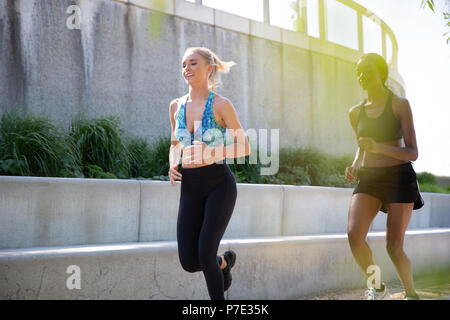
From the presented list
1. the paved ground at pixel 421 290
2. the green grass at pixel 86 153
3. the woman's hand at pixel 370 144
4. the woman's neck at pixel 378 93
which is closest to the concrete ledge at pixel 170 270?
the paved ground at pixel 421 290

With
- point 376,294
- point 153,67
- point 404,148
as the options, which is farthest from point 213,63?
point 153,67

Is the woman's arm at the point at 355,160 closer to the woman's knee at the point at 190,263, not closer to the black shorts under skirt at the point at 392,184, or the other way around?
the black shorts under skirt at the point at 392,184

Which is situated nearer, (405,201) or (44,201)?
(405,201)

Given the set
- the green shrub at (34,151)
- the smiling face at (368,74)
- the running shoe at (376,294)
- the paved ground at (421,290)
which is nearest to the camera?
the smiling face at (368,74)

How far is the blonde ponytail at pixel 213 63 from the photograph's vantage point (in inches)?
143

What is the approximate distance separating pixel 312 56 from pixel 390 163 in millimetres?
7470

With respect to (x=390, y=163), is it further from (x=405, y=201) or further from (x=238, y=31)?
(x=238, y=31)

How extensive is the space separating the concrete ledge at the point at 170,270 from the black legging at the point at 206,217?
1.11 metres

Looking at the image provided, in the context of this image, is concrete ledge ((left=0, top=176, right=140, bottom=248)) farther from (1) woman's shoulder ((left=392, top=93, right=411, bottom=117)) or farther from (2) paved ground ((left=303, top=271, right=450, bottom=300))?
(1) woman's shoulder ((left=392, top=93, right=411, bottom=117))

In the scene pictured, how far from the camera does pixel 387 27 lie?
1448 centimetres

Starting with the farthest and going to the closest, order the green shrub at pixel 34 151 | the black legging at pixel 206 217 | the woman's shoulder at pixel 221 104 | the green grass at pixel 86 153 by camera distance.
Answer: the green grass at pixel 86 153 < the green shrub at pixel 34 151 < the woman's shoulder at pixel 221 104 < the black legging at pixel 206 217

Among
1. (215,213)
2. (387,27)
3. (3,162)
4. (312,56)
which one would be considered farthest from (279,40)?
(215,213)

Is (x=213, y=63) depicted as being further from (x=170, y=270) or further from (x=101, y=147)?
(x=101, y=147)

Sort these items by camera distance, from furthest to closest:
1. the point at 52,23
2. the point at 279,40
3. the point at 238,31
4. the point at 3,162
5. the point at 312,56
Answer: the point at 312,56 → the point at 279,40 → the point at 238,31 → the point at 52,23 → the point at 3,162
